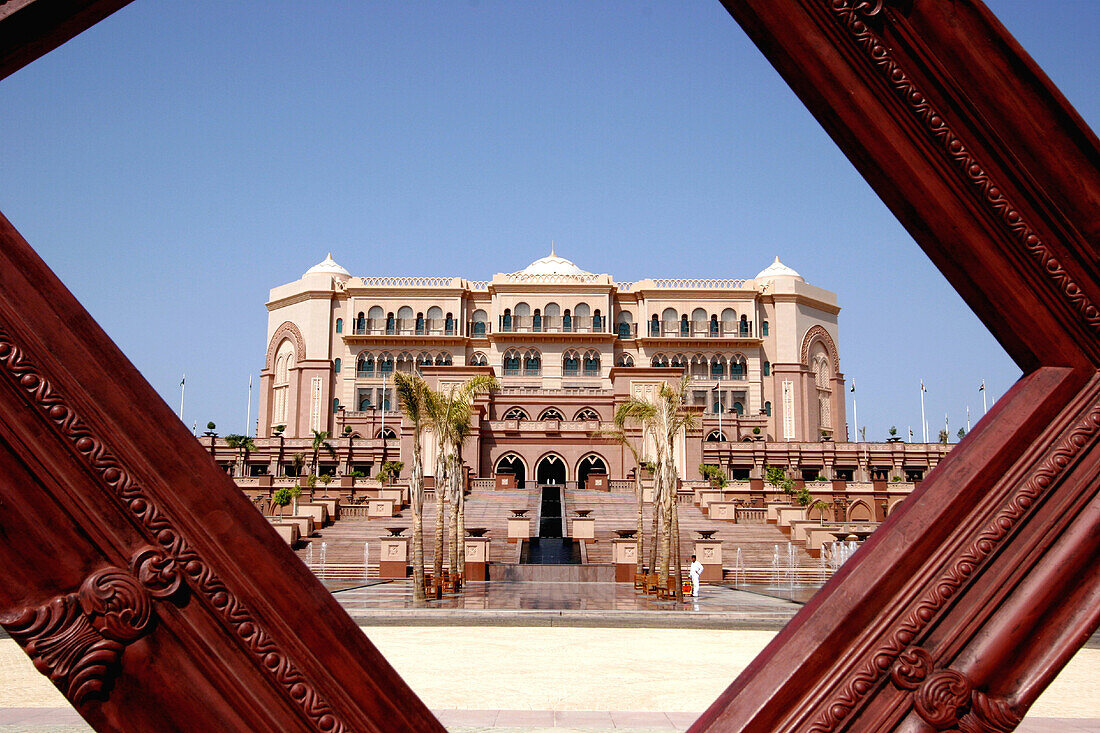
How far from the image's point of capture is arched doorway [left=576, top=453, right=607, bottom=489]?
44.1 meters

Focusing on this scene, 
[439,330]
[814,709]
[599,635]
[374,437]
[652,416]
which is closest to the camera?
[814,709]

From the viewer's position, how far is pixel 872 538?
1.29 meters

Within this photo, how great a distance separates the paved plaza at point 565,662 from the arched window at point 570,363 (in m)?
38.2

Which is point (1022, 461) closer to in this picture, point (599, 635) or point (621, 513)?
point (599, 635)

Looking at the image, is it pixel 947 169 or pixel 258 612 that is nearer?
pixel 258 612

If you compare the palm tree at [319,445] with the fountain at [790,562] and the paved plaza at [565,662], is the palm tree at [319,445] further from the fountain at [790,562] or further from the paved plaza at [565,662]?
the paved plaza at [565,662]

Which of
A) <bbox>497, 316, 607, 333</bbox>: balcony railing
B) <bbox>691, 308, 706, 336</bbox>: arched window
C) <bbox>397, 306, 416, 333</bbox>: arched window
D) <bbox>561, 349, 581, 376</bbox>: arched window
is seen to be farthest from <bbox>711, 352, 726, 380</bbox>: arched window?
<bbox>397, 306, 416, 333</bbox>: arched window

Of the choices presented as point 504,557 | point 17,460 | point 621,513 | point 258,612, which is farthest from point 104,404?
point 621,513

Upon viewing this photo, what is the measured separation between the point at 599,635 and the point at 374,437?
1645 inches

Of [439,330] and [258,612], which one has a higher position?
[439,330]

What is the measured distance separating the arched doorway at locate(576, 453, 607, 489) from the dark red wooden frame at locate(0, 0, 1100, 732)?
4229 centimetres

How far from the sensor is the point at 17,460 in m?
1.08

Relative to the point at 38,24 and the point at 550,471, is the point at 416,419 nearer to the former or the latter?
the point at 38,24

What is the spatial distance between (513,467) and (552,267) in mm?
22656
